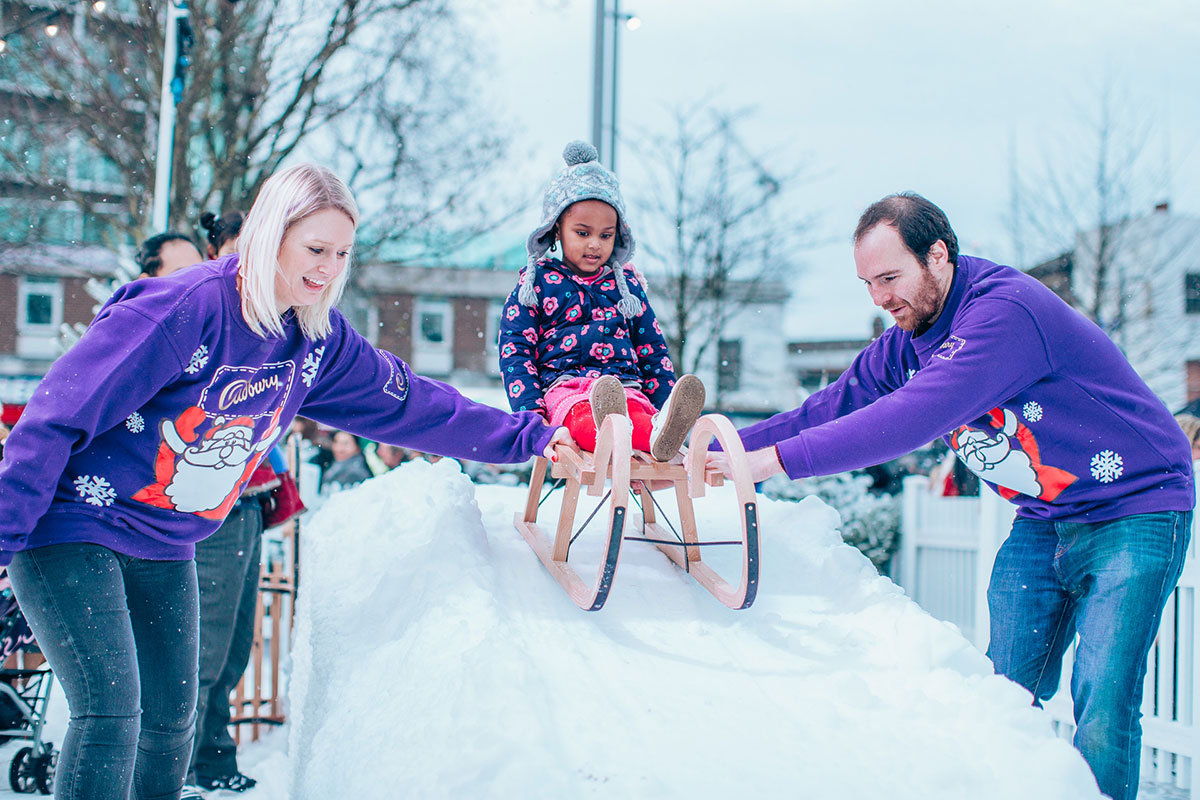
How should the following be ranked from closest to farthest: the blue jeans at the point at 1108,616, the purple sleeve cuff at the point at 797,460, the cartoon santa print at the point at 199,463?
the cartoon santa print at the point at 199,463 → the blue jeans at the point at 1108,616 → the purple sleeve cuff at the point at 797,460

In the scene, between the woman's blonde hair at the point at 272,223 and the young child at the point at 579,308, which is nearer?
the woman's blonde hair at the point at 272,223

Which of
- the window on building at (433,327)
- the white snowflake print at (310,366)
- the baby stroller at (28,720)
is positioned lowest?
the baby stroller at (28,720)

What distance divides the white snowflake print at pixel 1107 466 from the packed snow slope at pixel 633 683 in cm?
59

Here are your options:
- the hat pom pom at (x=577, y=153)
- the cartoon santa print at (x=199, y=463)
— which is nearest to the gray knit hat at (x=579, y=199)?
the hat pom pom at (x=577, y=153)

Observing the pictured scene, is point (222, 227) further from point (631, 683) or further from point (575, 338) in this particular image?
point (631, 683)

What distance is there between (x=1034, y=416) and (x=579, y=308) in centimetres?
176

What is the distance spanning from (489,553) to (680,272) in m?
8.08

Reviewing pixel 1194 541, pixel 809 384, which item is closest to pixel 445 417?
pixel 1194 541

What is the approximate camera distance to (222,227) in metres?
3.19

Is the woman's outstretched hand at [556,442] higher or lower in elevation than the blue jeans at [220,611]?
higher

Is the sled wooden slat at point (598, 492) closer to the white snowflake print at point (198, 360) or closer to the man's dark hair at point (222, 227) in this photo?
the white snowflake print at point (198, 360)

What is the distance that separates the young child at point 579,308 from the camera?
11.1 feet

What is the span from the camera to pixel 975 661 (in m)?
2.38

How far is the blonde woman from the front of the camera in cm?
180
